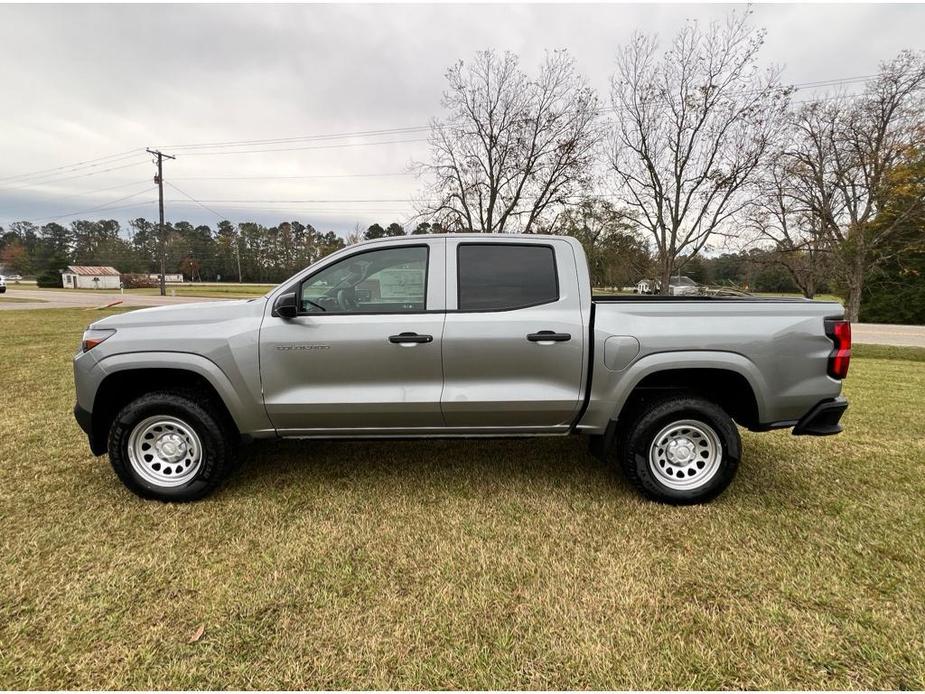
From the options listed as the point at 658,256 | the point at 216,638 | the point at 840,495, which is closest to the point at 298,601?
the point at 216,638

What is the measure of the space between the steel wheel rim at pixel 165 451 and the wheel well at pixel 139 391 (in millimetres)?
219

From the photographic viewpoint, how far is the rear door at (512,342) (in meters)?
3.02

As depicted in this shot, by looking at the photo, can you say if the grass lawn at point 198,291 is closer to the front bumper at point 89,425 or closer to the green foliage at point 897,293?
the front bumper at point 89,425

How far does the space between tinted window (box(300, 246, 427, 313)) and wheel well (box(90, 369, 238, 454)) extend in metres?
0.93

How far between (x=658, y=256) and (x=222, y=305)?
17.2 m

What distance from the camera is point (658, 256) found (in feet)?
57.5

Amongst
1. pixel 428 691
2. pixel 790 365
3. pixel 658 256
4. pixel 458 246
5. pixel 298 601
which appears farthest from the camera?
pixel 658 256

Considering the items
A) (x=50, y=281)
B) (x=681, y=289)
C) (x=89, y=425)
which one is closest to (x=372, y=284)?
(x=89, y=425)

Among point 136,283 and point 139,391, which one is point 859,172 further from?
point 136,283

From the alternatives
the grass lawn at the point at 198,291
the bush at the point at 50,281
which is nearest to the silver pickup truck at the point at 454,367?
the grass lawn at the point at 198,291

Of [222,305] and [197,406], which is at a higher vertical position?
[222,305]

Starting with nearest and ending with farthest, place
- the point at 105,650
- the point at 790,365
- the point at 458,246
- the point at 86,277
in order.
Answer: the point at 105,650 < the point at 790,365 < the point at 458,246 < the point at 86,277

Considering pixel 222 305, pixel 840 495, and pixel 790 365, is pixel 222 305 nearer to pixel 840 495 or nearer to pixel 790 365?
pixel 790 365

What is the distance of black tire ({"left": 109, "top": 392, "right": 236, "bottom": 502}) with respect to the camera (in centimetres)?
306
